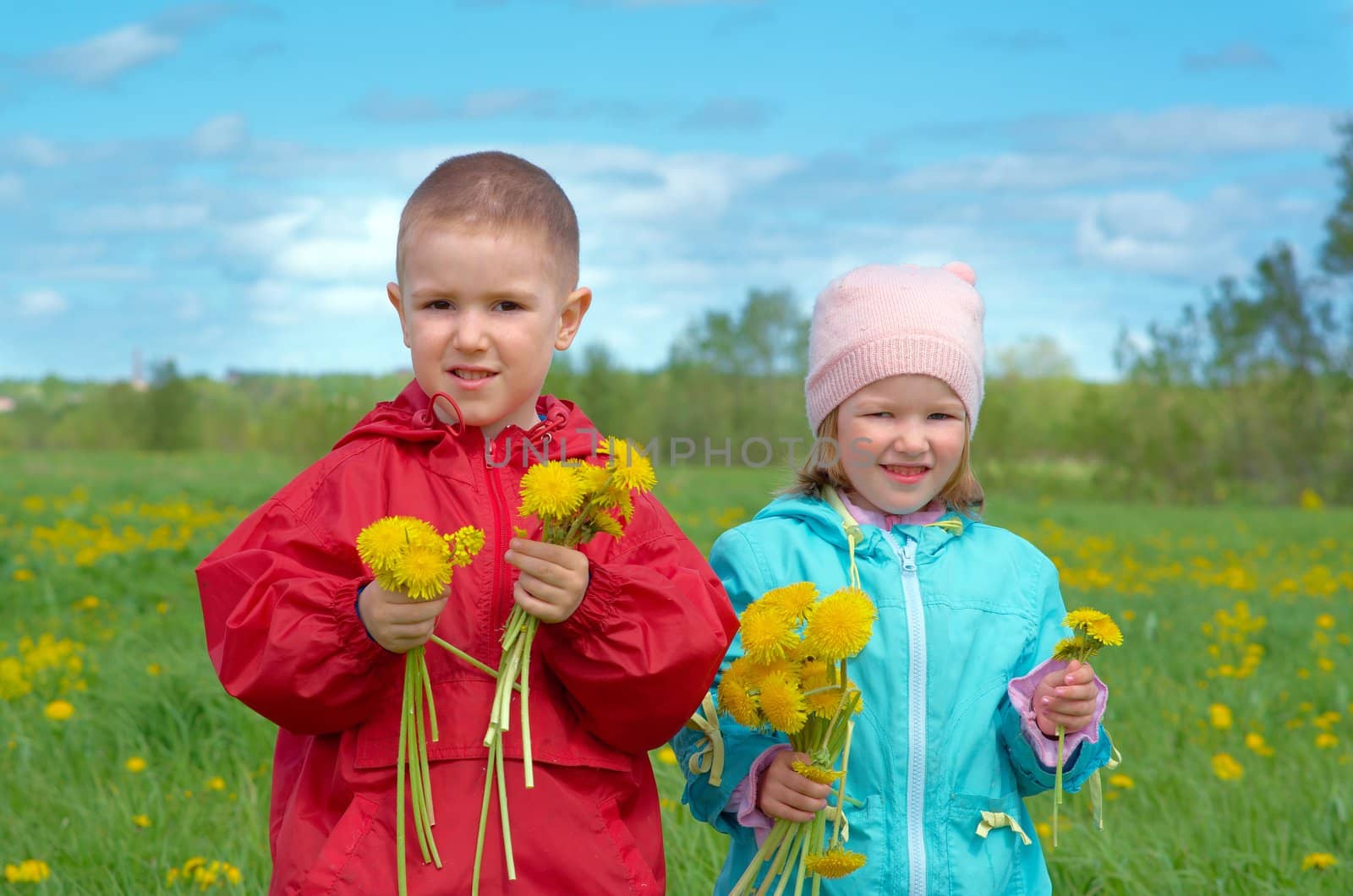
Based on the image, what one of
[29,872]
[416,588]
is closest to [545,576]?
[416,588]

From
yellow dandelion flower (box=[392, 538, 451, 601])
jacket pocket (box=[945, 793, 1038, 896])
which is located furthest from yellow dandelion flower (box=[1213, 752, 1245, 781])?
yellow dandelion flower (box=[392, 538, 451, 601])

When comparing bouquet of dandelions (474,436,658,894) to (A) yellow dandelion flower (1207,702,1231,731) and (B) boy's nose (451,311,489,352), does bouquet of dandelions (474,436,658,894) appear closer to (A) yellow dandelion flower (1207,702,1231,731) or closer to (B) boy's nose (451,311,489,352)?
(B) boy's nose (451,311,489,352)

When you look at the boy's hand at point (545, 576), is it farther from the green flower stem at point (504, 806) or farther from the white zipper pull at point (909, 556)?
the white zipper pull at point (909, 556)

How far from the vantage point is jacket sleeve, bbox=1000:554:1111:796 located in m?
2.14

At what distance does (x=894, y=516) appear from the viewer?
2326mm

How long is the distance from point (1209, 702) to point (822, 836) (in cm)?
326

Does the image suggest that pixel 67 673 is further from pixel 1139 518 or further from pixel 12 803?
pixel 1139 518

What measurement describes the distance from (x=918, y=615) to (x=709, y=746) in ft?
1.44

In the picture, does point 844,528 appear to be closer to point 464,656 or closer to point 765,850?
point 765,850

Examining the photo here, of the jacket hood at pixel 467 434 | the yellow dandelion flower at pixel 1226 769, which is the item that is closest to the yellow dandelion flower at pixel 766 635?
the jacket hood at pixel 467 434

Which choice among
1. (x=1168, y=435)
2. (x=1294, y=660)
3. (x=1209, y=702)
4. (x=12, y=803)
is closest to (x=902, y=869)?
(x=12, y=803)

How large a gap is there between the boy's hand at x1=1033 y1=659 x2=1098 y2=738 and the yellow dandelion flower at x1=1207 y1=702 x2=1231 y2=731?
94.3 inches

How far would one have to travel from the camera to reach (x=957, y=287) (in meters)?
2.37

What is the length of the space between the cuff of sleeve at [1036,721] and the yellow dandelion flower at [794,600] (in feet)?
1.79
